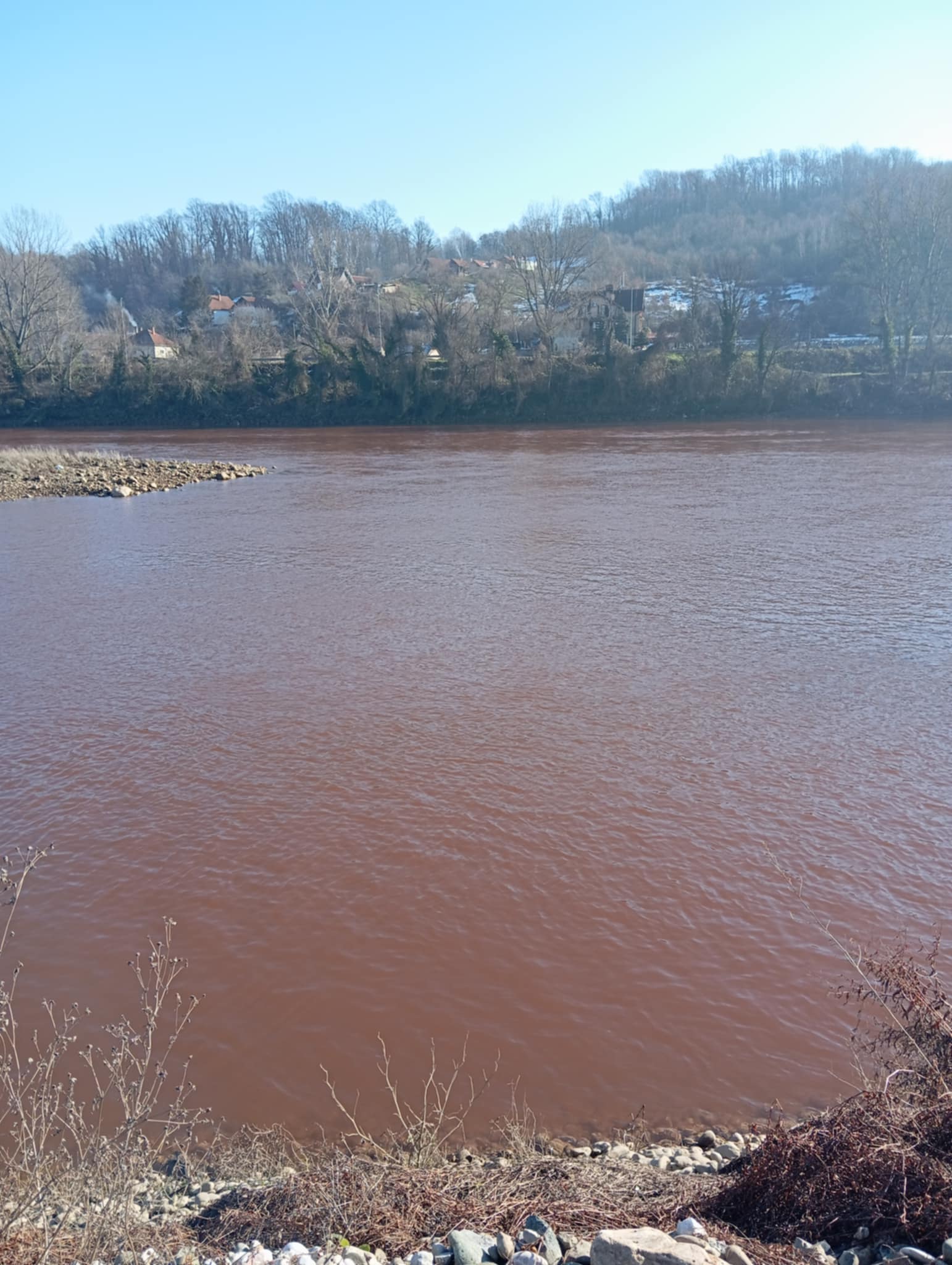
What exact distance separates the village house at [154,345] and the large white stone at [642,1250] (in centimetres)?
6436

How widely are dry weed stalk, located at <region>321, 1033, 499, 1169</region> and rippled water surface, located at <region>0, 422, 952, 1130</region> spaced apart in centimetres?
12

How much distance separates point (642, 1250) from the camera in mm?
3336

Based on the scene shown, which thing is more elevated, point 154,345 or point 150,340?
point 150,340

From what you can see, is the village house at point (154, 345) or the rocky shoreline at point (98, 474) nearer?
the rocky shoreline at point (98, 474)

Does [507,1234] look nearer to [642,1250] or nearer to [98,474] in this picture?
[642,1250]

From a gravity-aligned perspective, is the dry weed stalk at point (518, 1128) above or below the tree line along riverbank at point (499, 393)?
below

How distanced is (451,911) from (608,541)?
1413cm

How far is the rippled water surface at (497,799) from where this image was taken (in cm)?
635

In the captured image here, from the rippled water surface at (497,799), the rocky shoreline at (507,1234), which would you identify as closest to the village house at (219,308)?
the rippled water surface at (497,799)

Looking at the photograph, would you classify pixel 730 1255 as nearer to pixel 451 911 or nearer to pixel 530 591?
pixel 451 911

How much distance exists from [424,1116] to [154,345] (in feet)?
238

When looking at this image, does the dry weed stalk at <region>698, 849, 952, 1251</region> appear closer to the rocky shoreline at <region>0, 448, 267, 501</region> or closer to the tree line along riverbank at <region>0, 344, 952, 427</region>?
the rocky shoreline at <region>0, 448, 267, 501</region>

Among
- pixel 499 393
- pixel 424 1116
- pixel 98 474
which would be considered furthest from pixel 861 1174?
pixel 499 393

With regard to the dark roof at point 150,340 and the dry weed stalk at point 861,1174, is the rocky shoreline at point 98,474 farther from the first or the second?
the dark roof at point 150,340
